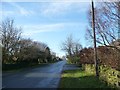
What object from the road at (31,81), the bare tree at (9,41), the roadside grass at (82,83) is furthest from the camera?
the bare tree at (9,41)

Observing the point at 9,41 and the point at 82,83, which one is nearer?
the point at 82,83

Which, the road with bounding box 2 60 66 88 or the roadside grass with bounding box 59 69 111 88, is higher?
the roadside grass with bounding box 59 69 111 88

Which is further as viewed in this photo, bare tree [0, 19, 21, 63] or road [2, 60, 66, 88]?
bare tree [0, 19, 21, 63]

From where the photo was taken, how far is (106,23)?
23625mm

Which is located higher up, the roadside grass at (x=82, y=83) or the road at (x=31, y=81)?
the roadside grass at (x=82, y=83)

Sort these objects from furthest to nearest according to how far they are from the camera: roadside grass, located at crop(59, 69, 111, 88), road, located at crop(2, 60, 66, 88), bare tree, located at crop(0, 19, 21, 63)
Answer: bare tree, located at crop(0, 19, 21, 63) → road, located at crop(2, 60, 66, 88) → roadside grass, located at crop(59, 69, 111, 88)

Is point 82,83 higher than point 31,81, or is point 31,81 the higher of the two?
point 82,83

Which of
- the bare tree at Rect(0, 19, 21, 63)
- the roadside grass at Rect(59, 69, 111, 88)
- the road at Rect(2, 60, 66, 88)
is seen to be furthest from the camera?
the bare tree at Rect(0, 19, 21, 63)

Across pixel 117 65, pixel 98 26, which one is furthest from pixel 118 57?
pixel 98 26

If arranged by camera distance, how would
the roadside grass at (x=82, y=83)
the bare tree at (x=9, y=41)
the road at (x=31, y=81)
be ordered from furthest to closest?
the bare tree at (x=9, y=41) < the road at (x=31, y=81) < the roadside grass at (x=82, y=83)

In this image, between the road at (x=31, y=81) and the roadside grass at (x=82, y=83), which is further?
the road at (x=31, y=81)

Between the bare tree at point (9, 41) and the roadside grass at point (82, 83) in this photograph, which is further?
the bare tree at point (9, 41)

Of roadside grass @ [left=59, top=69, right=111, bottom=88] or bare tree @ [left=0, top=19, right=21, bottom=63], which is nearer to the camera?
Answer: roadside grass @ [left=59, top=69, right=111, bottom=88]

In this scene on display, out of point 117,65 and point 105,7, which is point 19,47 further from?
point 117,65
